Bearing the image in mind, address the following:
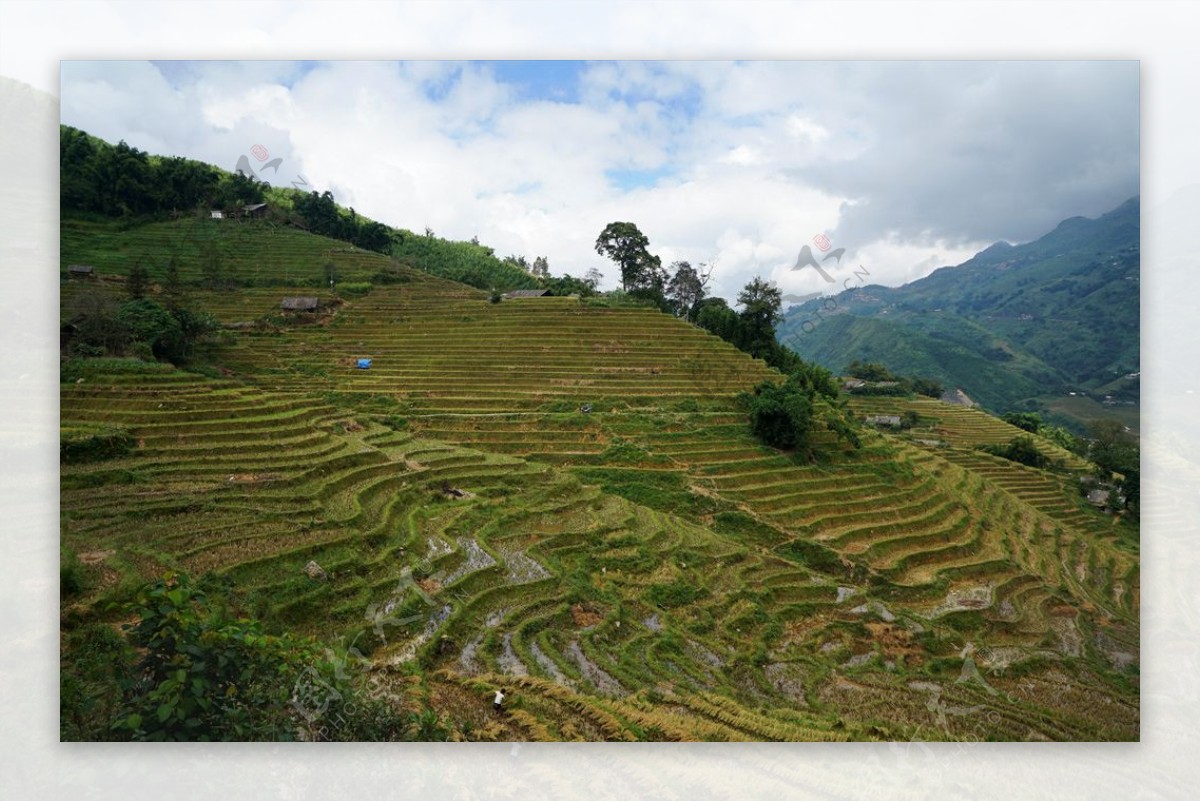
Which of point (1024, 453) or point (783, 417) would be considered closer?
point (783, 417)

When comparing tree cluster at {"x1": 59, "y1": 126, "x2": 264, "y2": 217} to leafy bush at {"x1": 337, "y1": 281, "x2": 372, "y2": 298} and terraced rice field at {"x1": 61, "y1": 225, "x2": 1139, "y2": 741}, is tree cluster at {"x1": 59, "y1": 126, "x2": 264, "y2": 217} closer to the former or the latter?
leafy bush at {"x1": 337, "y1": 281, "x2": 372, "y2": 298}

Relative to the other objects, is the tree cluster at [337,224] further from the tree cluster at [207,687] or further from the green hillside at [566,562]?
the tree cluster at [207,687]

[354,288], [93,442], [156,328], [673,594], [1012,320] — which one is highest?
[354,288]

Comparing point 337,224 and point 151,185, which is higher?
point 337,224

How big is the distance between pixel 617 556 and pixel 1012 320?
18615mm

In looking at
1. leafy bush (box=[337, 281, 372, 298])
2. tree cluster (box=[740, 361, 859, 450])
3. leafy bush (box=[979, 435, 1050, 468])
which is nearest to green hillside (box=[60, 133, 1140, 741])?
tree cluster (box=[740, 361, 859, 450])

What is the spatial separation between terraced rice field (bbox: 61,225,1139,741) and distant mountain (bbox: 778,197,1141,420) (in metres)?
3.48

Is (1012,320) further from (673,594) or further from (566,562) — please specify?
(566,562)

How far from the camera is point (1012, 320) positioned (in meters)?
19.9

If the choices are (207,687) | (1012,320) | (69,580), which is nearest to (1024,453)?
(1012,320)

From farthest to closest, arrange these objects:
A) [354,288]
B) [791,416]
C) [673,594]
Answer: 1. [354,288]
2. [791,416]
3. [673,594]

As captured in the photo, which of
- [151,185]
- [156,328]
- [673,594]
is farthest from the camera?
[151,185]

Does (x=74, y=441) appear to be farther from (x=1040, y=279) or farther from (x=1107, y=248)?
(x=1040, y=279)

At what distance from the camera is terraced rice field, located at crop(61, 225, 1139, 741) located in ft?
18.7
